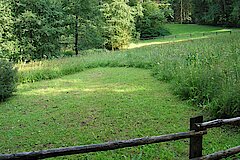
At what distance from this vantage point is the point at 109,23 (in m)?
28.3

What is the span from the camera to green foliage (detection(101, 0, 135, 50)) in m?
27.9

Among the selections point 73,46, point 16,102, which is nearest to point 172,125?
point 16,102

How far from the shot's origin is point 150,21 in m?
40.7

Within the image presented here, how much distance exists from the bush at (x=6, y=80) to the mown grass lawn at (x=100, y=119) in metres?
0.30

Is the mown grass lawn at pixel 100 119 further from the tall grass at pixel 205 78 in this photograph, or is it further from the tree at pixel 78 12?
the tree at pixel 78 12

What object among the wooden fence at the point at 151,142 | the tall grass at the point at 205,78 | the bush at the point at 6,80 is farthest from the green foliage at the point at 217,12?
the wooden fence at the point at 151,142

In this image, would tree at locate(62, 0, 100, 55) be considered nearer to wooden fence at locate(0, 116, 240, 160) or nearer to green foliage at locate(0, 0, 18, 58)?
green foliage at locate(0, 0, 18, 58)

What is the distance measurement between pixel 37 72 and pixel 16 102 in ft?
12.7

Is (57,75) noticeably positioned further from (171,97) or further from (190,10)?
(190,10)

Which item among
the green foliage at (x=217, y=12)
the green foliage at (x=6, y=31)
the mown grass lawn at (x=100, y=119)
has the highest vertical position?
the green foliage at (x=217, y=12)

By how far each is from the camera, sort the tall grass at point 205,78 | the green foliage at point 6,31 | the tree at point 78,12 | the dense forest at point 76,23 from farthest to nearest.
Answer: the tree at point 78,12
the dense forest at point 76,23
the green foliage at point 6,31
the tall grass at point 205,78

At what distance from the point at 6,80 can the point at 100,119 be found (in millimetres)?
4074

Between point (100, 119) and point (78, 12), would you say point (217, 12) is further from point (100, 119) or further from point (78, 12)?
point (100, 119)

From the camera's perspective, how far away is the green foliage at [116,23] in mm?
27891
